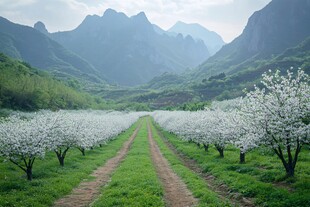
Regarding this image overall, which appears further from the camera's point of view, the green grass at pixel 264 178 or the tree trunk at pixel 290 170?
the tree trunk at pixel 290 170

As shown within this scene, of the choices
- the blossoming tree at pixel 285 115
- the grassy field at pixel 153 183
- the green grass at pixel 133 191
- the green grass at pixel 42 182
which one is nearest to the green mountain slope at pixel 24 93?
the green grass at pixel 42 182

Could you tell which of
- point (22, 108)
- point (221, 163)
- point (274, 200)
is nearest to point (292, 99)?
point (274, 200)

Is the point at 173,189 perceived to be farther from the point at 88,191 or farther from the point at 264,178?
the point at 264,178

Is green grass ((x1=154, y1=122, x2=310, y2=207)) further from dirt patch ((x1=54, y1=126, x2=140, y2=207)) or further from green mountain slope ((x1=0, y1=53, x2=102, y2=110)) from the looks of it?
green mountain slope ((x1=0, y1=53, x2=102, y2=110))

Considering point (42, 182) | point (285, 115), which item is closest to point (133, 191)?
point (42, 182)

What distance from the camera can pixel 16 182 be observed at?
22609 millimetres

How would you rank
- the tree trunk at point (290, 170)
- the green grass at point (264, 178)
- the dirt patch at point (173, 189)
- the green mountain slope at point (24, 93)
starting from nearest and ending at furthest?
the green grass at point (264, 178) < the dirt patch at point (173, 189) < the tree trunk at point (290, 170) < the green mountain slope at point (24, 93)

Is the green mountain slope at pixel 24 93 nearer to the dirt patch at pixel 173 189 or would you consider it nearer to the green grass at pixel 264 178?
the dirt patch at pixel 173 189

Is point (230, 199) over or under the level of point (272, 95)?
under

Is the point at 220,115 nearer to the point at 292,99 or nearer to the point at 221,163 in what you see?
the point at 221,163

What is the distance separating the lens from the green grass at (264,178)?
57.2ft

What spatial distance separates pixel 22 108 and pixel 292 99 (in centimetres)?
10335

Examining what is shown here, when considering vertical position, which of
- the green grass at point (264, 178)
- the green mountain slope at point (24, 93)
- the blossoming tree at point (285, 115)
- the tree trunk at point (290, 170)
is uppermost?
the green mountain slope at point (24, 93)

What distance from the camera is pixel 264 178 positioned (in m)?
22.7
